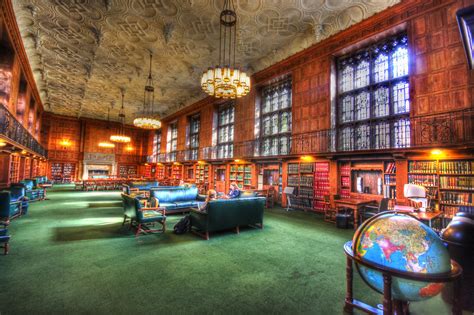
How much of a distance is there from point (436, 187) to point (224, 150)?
10.2m

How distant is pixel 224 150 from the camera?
13.9 meters

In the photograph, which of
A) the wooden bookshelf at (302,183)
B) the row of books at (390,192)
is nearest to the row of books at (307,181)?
the wooden bookshelf at (302,183)

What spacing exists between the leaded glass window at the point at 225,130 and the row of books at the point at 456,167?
9.53 m

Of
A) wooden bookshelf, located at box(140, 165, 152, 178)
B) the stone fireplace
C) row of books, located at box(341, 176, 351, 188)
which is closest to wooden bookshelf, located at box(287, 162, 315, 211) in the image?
row of books, located at box(341, 176, 351, 188)

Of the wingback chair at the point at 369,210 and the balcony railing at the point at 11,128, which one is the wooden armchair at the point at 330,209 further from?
the balcony railing at the point at 11,128

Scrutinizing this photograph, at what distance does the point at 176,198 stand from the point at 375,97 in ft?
25.3

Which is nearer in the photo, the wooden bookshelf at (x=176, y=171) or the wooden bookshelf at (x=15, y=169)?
the wooden bookshelf at (x=15, y=169)

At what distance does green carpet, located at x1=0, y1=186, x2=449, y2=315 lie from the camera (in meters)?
2.47

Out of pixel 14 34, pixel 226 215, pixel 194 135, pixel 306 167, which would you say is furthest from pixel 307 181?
pixel 14 34

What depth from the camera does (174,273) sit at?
324 centimetres

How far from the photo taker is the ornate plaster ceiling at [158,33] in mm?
7188

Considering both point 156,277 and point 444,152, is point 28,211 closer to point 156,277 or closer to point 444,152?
point 156,277

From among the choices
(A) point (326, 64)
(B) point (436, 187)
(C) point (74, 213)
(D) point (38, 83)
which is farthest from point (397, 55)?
(D) point (38, 83)

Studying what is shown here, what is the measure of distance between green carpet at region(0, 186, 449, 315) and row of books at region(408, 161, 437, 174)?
2.72 m
